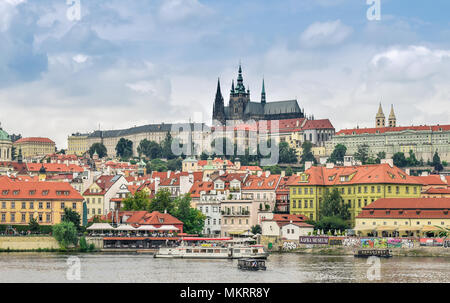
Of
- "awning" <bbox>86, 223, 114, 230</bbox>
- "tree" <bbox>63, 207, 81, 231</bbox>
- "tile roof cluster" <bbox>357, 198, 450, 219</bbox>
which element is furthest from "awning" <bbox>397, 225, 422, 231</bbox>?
"tree" <bbox>63, 207, 81, 231</bbox>

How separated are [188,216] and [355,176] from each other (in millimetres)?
18506

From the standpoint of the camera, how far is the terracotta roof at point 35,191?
3735 inches

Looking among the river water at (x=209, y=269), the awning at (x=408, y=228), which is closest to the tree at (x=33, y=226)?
the river water at (x=209, y=269)

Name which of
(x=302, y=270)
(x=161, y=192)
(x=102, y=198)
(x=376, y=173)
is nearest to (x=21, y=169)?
(x=102, y=198)

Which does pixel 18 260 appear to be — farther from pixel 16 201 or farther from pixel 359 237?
pixel 359 237

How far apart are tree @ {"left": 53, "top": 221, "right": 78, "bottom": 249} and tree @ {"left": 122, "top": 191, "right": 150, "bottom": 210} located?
44.1 feet

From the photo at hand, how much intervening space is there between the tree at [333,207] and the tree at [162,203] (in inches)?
608

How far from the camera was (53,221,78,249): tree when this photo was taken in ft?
283

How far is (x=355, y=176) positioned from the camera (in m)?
100

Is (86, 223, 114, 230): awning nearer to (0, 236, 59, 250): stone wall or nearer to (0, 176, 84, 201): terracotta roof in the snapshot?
(0, 236, 59, 250): stone wall

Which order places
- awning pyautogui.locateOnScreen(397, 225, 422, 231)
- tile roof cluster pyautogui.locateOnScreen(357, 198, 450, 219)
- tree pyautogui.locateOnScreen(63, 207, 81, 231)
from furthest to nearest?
tree pyautogui.locateOnScreen(63, 207, 81, 231)
tile roof cluster pyautogui.locateOnScreen(357, 198, 450, 219)
awning pyautogui.locateOnScreen(397, 225, 422, 231)

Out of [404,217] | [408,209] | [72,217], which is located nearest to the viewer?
[404,217]

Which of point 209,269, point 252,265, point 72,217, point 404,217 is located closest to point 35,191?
point 72,217

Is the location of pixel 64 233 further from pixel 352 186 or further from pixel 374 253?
pixel 352 186
